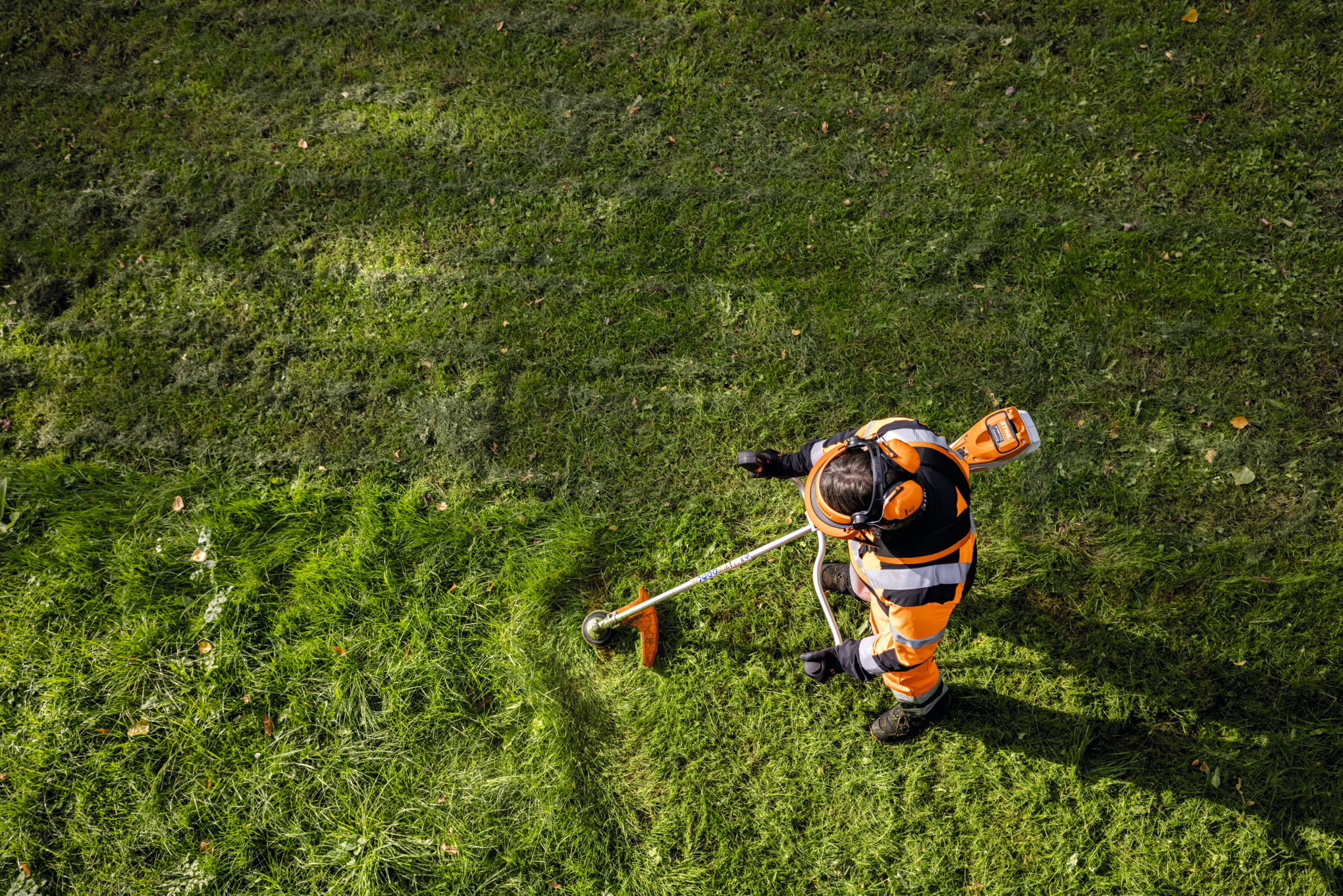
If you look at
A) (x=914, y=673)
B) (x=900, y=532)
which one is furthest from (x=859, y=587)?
(x=900, y=532)

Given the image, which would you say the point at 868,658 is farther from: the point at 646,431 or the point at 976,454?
the point at 646,431

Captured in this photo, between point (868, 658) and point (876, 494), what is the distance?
44.0 inches

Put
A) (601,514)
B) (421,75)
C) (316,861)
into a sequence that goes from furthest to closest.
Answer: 1. (421,75)
2. (601,514)
3. (316,861)

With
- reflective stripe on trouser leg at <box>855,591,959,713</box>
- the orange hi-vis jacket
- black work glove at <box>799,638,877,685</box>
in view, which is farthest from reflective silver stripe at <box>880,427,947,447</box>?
black work glove at <box>799,638,877,685</box>

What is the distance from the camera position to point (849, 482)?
9.07 ft

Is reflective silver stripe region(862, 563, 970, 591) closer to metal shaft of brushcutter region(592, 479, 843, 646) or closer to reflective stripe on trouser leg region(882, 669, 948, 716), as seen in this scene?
metal shaft of brushcutter region(592, 479, 843, 646)

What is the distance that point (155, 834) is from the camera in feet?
13.6

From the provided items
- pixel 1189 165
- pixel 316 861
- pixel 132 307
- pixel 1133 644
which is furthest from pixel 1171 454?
pixel 132 307

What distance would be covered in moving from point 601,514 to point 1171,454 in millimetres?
4041

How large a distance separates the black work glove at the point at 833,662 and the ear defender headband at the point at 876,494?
96 cm

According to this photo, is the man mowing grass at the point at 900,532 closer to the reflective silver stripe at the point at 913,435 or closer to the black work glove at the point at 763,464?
the reflective silver stripe at the point at 913,435

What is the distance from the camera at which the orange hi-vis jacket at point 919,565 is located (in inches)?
117

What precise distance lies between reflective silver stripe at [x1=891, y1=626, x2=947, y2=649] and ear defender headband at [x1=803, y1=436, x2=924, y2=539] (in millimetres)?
628

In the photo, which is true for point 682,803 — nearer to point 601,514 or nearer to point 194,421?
point 601,514
